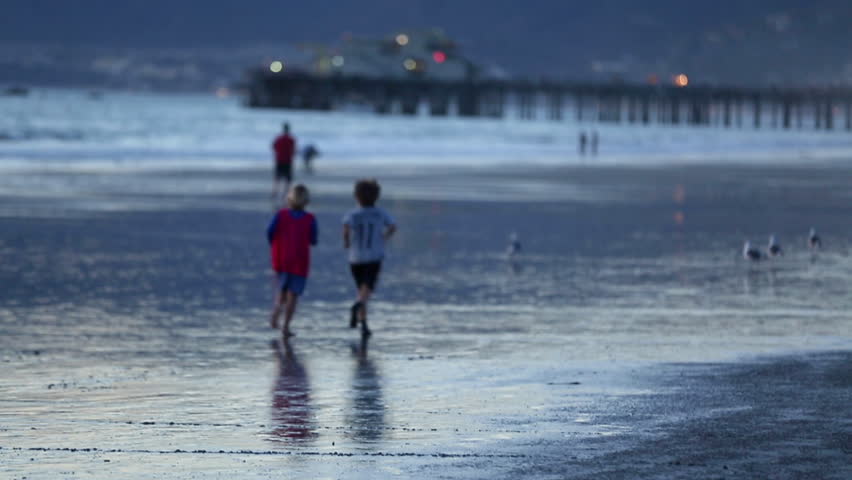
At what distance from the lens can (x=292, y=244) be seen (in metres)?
12.5

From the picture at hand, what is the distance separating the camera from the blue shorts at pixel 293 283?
1249 centimetres

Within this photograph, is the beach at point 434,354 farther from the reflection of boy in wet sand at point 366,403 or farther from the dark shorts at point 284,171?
the dark shorts at point 284,171

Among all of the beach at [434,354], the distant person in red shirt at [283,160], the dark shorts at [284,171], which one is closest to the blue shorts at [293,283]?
the beach at [434,354]

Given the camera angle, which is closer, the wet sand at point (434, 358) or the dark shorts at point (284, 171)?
the wet sand at point (434, 358)

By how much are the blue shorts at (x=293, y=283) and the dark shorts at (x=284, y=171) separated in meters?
18.6

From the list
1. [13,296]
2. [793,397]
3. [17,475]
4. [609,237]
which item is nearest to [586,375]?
[793,397]

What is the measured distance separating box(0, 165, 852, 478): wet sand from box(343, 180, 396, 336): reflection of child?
0.35m

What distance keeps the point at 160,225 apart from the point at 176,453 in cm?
1574

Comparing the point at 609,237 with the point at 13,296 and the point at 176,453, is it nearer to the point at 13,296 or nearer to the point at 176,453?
the point at 13,296

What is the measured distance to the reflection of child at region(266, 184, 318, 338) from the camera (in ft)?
40.8

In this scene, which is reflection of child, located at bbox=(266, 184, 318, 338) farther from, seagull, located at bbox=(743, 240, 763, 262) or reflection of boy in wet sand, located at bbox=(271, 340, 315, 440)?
seagull, located at bbox=(743, 240, 763, 262)

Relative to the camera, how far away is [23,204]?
89.9ft

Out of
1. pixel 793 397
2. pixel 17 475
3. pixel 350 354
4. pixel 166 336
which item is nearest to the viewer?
pixel 17 475

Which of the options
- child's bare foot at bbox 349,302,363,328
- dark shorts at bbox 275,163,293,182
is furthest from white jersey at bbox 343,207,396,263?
dark shorts at bbox 275,163,293,182
